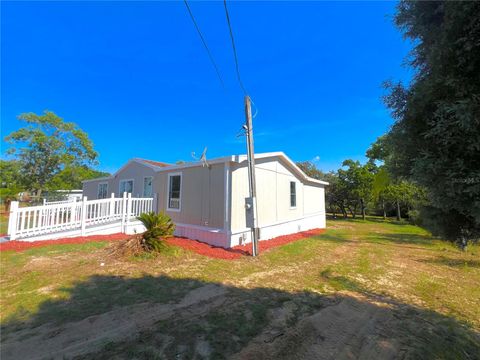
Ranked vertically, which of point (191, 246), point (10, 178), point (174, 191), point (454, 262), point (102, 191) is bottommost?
point (454, 262)

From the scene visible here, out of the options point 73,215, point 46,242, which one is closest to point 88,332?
point 46,242

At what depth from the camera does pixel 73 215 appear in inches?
377

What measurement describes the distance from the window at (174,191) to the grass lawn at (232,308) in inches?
160

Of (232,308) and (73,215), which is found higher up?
(73,215)

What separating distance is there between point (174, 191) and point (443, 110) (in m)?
10.1

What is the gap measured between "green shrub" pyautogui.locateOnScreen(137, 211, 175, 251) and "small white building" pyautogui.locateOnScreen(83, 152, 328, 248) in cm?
212

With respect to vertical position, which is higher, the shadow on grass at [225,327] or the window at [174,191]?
the window at [174,191]

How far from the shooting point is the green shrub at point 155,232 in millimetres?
6625

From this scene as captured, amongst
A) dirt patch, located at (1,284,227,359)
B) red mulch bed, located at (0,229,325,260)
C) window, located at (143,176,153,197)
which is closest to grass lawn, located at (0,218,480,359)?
dirt patch, located at (1,284,227,359)

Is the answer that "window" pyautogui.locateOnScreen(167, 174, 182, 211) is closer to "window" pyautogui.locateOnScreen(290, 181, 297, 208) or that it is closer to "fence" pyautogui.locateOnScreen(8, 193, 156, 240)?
"fence" pyautogui.locateOnScreen(8, 193, 156, 240)

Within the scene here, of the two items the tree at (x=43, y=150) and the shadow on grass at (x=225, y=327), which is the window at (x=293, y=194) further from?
the tree at (x=43, y=150)

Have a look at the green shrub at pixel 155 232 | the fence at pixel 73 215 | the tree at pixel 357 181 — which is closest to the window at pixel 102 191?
the fence at pixel 73 215

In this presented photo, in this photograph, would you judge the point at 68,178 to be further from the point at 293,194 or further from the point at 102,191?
the point at 293,194

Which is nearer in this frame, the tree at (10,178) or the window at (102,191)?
the window at (102,191)
